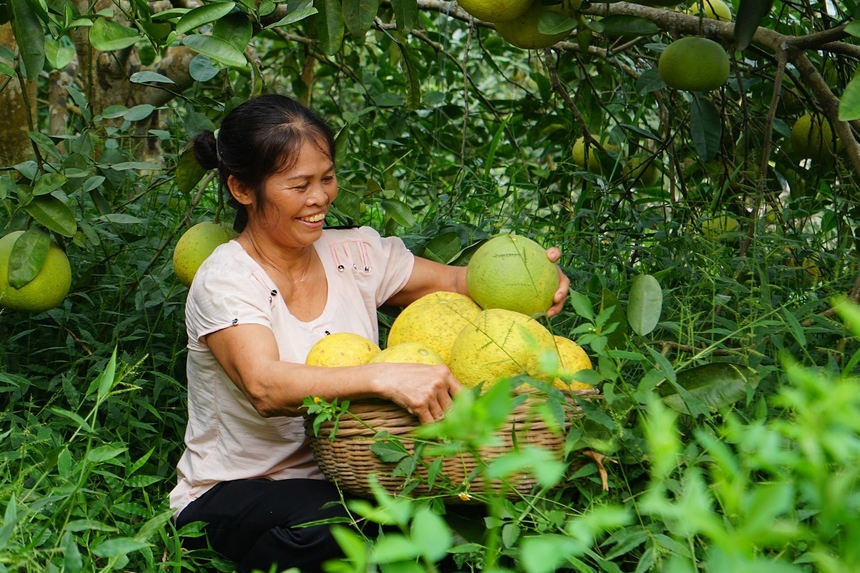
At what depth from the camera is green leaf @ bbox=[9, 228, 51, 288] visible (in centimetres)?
236

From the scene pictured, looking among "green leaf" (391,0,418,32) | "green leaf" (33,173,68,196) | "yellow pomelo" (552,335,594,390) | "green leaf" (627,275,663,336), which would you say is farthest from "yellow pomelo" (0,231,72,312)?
"green leaf" (627,275,663,336)

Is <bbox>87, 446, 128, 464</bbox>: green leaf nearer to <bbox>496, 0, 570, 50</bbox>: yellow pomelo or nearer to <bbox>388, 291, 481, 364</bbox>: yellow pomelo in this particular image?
<bbox>388, 291, 481, 364</bbox>: yellow pomelo

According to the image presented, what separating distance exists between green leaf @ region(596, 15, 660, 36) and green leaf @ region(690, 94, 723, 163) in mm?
570

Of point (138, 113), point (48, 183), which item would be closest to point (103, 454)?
point (48, 183)

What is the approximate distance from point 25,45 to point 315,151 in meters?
0.65

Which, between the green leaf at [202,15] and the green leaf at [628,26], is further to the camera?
the green leaf at [628,26]

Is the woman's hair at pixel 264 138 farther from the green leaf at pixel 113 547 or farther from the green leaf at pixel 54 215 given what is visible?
the green leaf at pixel 113 547

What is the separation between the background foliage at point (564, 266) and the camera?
4.60ft

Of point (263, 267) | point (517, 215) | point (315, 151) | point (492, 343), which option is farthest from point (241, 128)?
point (517, 215)

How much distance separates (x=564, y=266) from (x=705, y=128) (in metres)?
0.58

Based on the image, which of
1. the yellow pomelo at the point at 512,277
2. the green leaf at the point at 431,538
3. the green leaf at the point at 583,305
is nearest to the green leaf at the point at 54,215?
the yellow pomelo at the point at 512,277

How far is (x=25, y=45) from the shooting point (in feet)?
6.47

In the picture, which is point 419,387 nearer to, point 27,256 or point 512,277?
point 512,277

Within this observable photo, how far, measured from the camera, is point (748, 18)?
2.14m
